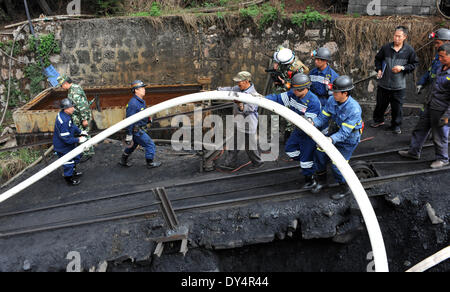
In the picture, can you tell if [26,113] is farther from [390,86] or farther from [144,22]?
[390,86]

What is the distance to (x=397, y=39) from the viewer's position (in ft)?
21.4

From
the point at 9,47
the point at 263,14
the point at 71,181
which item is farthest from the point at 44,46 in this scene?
the point at 263,14

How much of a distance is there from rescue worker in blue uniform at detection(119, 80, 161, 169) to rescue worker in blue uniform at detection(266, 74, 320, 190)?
8.29 feet

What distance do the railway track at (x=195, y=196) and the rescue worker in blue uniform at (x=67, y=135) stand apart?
0.73 meters

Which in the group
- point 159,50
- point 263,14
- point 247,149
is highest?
point 263,14

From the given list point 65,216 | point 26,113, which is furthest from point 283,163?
point 26,113

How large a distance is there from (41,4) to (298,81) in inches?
441

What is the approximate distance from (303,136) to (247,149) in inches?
54.7

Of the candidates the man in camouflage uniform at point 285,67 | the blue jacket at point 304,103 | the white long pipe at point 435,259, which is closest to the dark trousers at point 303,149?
the blue jacket at point 304,103

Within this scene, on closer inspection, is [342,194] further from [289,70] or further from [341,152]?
[289,70]

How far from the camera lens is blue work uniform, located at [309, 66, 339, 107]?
6.43 m

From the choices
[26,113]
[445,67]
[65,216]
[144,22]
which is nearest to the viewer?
[445,67]

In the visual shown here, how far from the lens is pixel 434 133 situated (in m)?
5.83

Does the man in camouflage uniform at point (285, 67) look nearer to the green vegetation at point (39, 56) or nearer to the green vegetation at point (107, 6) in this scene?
the green vegetation at point (107, 6)
